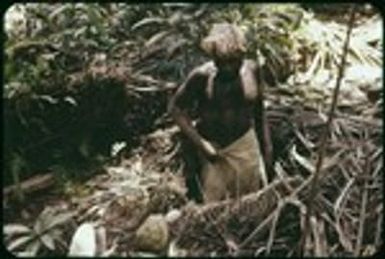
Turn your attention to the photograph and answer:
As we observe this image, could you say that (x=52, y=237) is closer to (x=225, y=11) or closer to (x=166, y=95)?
(x=166, y=95)

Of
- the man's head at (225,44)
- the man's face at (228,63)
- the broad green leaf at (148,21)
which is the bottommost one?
the broad green leaf at (148,21)

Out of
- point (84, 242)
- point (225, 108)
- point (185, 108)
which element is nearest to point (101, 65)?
point (185, 108)

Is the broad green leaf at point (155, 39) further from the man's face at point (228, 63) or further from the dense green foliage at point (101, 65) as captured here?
the man's face at point (228, 63)

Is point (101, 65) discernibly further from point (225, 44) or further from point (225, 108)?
point (225, 44)

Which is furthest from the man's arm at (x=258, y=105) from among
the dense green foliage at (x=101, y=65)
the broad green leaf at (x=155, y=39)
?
the broad green leaf at (x=155, y=39)

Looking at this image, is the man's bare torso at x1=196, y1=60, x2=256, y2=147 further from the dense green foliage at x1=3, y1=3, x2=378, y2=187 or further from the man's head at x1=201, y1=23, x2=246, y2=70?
the dense green foliage at x1=3, y1=3, x2=378, y2=187

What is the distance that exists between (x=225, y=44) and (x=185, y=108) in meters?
0.31

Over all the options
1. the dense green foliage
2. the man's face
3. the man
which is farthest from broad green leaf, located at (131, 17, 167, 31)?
the man's face

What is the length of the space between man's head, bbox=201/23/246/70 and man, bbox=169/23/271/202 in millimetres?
89

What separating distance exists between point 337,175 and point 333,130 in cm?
21

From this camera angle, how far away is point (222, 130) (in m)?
3.02

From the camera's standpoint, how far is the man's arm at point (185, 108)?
2.99m

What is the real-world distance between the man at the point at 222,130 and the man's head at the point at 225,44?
3.5 inches

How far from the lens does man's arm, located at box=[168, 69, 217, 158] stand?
2.99 m
